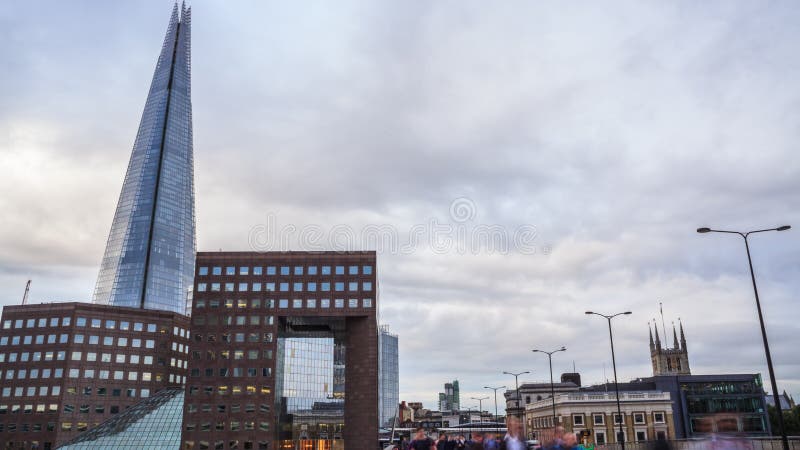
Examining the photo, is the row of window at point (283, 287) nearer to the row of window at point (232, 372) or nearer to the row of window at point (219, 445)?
the row of window at point (232, 372)

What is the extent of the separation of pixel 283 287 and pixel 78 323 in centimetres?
5662

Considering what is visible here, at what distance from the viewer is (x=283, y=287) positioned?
Answer: 127812 mm

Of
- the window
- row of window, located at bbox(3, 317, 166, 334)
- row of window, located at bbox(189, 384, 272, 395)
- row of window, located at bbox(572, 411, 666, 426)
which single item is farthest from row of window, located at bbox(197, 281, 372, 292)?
the window

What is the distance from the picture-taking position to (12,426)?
468 feet

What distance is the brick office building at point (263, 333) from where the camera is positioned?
120688 mm

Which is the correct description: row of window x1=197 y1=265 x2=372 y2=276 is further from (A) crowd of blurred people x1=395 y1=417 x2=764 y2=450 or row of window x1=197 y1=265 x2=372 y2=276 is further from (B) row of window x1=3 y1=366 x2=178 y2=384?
(A) crowd of blurred people x1=395 y1=417 x2=764 y2=450

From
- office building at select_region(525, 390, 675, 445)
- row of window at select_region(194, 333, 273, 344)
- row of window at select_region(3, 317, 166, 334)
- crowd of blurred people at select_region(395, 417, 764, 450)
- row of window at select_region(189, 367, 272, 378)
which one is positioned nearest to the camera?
crowd of blurred people at select_region(395, 417, 764, 450)

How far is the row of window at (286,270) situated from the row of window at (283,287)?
2134mm

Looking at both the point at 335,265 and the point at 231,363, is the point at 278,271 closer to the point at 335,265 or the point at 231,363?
the point at 335,265

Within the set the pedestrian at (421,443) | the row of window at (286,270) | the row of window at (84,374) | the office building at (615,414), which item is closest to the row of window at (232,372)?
the row of window at (286,270)

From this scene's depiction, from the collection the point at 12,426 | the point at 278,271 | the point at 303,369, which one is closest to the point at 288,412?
the point at 303,369

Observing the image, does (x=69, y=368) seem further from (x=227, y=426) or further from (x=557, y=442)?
(x=557, y=442)

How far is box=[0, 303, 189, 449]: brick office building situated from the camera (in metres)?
141

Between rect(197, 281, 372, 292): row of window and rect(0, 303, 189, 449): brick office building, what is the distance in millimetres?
38105
